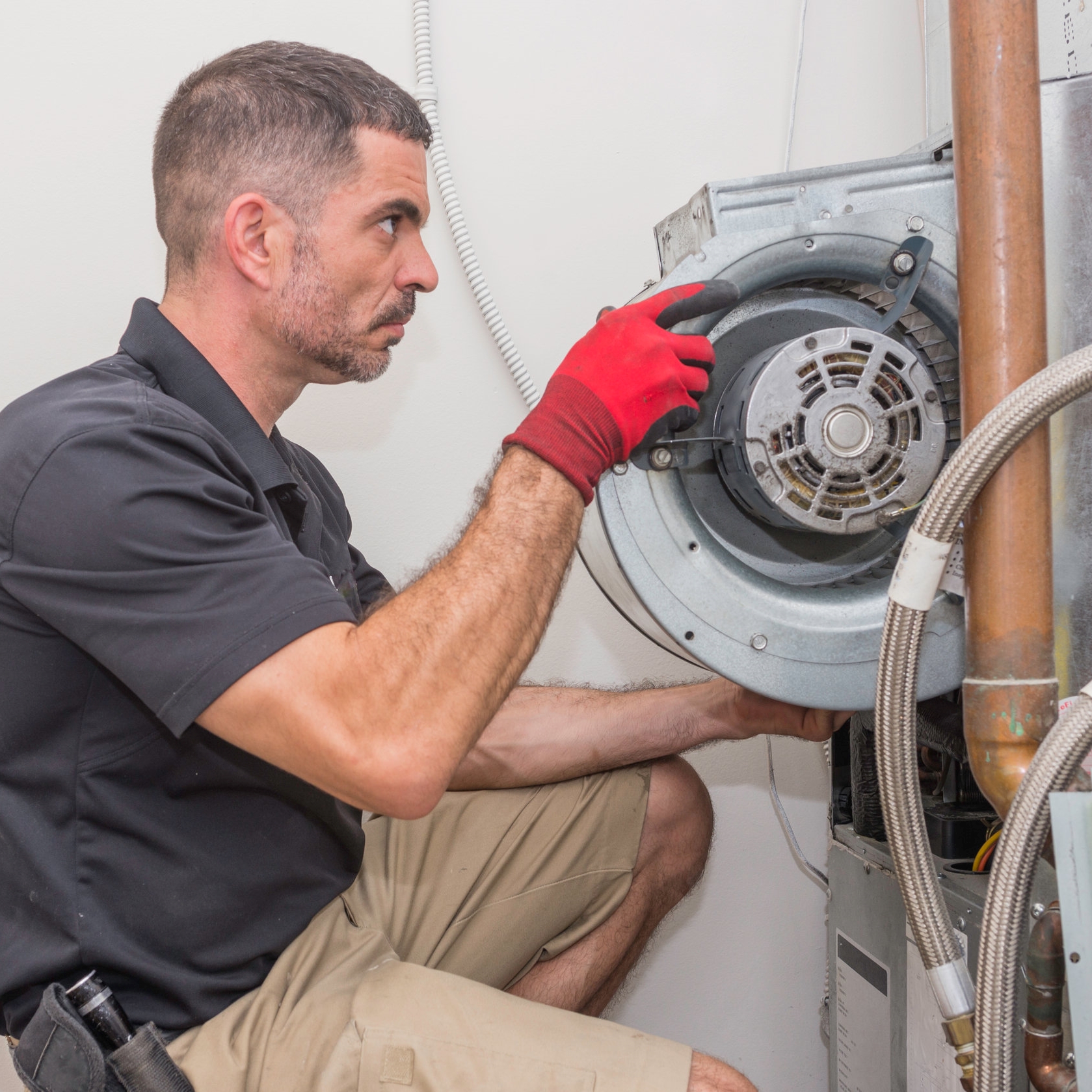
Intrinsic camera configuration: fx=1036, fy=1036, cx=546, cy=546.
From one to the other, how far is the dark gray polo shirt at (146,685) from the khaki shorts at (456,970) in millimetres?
49

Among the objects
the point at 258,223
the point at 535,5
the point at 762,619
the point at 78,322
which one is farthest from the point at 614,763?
the point at 535,5

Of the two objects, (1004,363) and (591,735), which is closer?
(1004,363)

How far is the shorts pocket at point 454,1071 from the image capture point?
0.78 metres

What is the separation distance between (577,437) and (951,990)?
20.1 inches

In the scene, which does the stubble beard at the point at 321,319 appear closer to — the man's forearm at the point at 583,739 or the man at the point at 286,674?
the man at the point at 286,674

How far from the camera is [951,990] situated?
2.56 feet

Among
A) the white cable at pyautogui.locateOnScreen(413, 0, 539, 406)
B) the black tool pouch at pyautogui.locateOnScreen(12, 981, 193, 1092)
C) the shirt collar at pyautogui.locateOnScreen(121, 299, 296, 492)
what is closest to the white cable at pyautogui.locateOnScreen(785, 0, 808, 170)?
the white cable at pyautogui.locateOnScreen(413, 0, 539, 406)

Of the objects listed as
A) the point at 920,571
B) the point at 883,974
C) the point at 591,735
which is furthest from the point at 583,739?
the point at 920,571

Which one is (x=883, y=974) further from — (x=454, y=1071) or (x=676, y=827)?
(x=454, y=1071)

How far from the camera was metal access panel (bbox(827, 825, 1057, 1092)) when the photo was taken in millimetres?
917

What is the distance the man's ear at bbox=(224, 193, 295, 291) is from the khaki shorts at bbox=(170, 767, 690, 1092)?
1.94 feet

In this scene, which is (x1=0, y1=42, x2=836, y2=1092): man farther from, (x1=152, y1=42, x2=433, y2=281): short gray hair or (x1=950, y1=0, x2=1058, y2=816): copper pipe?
(x1=950, y1=0, x2=1058, y2=816): copper pipe

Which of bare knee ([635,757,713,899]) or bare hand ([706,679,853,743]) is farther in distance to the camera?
bare knee ([635,757,713,899])

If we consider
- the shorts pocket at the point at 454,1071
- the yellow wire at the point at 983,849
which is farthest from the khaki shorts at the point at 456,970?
the yellow wire at the point at 983,849
